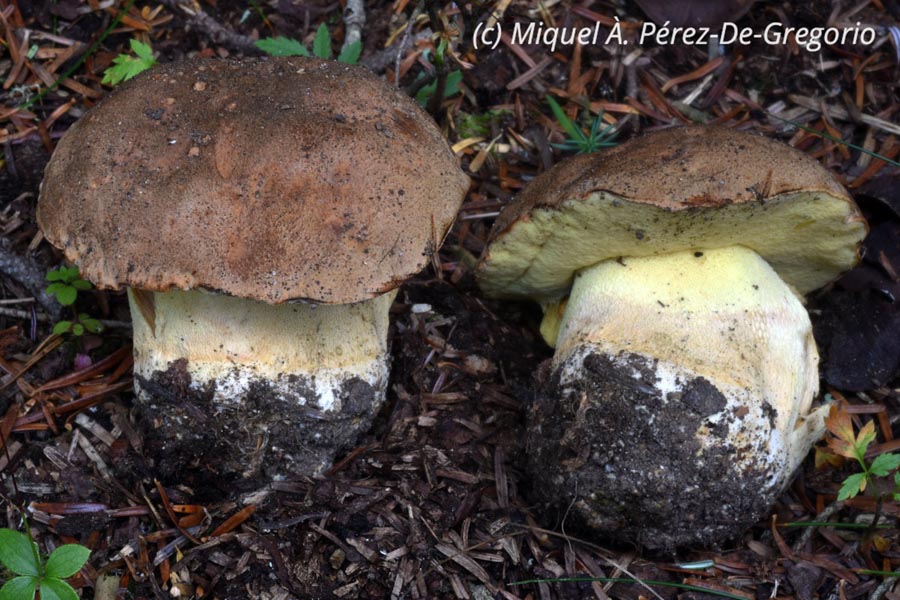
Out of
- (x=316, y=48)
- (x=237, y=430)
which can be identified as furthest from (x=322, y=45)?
(x=237, y=430)

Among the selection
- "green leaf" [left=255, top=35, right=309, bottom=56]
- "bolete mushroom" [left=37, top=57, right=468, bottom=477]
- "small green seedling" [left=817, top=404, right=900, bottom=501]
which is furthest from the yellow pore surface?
"green leaf" [left=255, top=35, right=309, bottom=56]

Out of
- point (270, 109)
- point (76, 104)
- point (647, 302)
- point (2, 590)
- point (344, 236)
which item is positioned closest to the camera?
point (2, 590)

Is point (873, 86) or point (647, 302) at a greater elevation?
point (873, 86)

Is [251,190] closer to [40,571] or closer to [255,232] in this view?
[255,232]

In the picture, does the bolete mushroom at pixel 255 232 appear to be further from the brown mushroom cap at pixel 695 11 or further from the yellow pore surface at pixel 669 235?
the brown mushroom cap at pixel 695 11

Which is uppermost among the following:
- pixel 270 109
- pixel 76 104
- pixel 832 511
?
pixel 270 109

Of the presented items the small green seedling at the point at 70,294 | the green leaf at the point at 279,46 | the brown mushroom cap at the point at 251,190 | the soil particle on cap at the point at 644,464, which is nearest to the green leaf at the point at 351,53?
the green leaf at the point at 279,46

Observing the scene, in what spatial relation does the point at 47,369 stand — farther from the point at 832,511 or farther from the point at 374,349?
the point at 832,511

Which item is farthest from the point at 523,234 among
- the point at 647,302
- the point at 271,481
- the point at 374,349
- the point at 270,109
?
the point at 271,481
